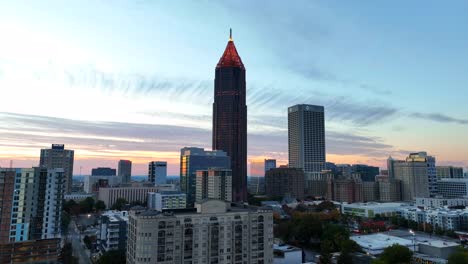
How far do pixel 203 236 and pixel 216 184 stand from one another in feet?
338

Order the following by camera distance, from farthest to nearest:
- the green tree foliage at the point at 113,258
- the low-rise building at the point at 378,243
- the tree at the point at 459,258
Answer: the low-rise building at the point at 378,243
the green tree foliage at the point at 113,258
the tree at the point at 459,258

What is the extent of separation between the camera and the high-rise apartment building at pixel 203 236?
55.5 m

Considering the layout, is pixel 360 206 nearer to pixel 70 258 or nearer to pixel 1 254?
pixel 70 258

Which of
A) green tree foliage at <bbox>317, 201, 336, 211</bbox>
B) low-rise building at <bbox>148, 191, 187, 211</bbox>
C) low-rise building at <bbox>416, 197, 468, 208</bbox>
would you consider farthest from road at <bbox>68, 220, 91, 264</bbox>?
low-rise building at <bbox>416, 197, 468, 208</bbox>

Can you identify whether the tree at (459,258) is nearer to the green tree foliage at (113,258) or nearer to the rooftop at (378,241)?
the rooftop at (378,241)

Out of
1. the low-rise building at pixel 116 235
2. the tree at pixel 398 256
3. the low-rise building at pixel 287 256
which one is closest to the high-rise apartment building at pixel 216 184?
the low-rise building at pixel 116 235

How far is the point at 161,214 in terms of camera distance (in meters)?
58.2

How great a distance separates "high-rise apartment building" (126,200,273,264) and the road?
35.4m

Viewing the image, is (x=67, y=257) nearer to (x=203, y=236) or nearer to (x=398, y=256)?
(x=203, y=236)

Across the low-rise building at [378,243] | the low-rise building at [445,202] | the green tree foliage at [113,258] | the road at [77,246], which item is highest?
the low-rise building at [445,202]

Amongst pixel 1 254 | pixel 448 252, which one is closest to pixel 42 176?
pixel 1 254

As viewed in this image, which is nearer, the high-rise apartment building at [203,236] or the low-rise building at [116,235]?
the high-rise apartment building at [203,236]

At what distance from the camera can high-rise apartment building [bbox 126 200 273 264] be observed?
2185 inches

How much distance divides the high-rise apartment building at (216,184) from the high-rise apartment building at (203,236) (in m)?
97.0
